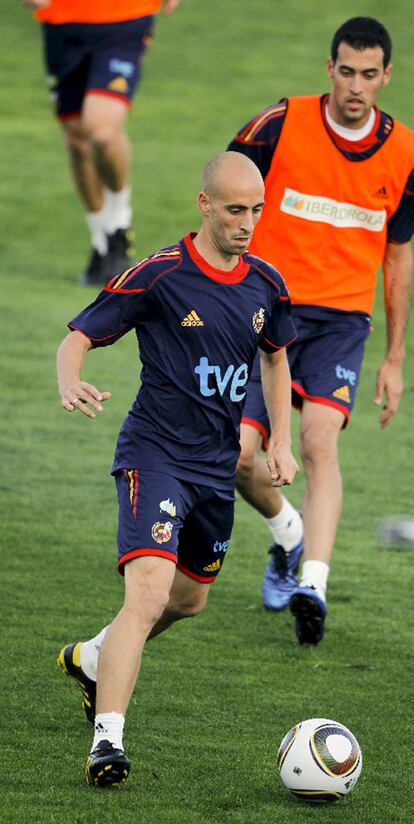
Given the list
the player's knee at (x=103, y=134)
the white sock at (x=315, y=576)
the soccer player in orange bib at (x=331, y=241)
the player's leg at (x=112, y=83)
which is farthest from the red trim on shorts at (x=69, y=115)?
the white sock at (x=315, y=576)

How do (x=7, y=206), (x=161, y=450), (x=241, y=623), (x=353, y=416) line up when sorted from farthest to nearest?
1. (x=7, y=206)
2. (x=353, y=416)
3. (x=241, y=623)
4. (x=161, y=450)

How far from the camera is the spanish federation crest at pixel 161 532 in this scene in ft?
16.3

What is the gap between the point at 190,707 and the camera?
5594 millimetres

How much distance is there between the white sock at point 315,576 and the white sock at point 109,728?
68.5 inches

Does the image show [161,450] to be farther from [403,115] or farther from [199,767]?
[403,115]

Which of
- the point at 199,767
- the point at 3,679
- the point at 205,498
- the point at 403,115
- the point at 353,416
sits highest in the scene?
the point at 205,498

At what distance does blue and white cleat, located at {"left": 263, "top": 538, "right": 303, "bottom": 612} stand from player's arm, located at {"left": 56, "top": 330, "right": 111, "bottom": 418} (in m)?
2.30

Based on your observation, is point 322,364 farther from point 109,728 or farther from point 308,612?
point 109,728

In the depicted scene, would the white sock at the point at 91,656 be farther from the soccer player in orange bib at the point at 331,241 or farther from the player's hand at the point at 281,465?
the soccer player in orange bib at the point at 331,241

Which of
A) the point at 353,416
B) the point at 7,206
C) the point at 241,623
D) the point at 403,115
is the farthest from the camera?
the point at 403,115

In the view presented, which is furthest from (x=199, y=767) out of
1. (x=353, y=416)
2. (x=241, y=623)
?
(x=353, y=416)

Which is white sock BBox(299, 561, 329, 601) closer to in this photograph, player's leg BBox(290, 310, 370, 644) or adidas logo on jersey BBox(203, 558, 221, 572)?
player's leg BBox(290, 310, 370, 644)

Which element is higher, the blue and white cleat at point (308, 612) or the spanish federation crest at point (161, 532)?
the spanish federation crest at point (161, 532)

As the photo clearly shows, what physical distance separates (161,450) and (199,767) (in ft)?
3.21
